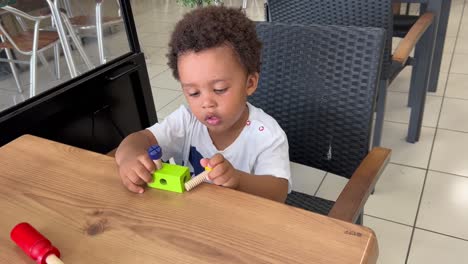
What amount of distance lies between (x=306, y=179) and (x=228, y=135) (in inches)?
42.8

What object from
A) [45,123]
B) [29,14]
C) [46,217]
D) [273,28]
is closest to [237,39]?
[273,28]

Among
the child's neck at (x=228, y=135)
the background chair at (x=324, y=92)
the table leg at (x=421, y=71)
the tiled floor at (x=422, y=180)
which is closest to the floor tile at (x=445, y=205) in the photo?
the tiled floor at (x=422, y=180)

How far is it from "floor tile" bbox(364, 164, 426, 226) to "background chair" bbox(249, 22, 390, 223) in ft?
2.34

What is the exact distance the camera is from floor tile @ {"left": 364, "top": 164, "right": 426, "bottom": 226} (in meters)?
1.73

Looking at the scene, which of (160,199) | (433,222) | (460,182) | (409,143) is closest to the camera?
(160,199)

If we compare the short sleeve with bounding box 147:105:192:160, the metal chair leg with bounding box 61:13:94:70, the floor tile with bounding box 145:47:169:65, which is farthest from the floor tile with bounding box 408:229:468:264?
the floor tile with bounding box 145:47:169:65

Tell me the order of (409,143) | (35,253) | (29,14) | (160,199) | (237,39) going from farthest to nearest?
(409,143) → (29,14) → (237,39) → (160,199) → (35,253)

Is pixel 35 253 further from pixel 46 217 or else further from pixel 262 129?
pixel 262 129

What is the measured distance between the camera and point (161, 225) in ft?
1.85

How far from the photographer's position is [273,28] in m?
1.12

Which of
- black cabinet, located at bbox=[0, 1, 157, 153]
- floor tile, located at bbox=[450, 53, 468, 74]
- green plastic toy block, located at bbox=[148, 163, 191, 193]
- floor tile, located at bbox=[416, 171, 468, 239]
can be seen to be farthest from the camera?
floor tile, located at bbox=[450, 53, 468, 74]

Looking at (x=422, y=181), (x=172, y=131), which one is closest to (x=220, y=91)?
(x=172, y=131)

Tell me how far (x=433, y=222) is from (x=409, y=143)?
645mm

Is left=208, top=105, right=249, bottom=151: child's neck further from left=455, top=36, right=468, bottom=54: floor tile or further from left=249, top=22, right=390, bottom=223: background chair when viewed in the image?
left=455, top=36, right=468, bottom=54: floor tile
